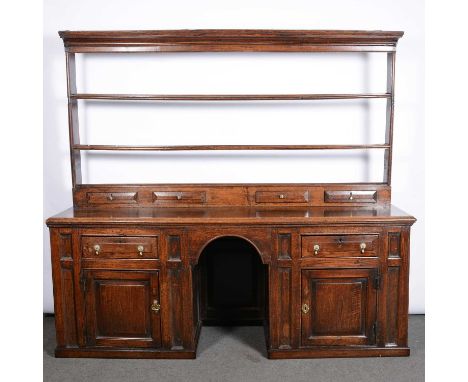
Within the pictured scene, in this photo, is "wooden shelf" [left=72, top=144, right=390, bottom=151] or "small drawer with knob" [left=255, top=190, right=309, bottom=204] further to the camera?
"small drawer with knob" [left=255, top=190, right=309, bottom=204]

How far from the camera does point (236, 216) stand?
231cm

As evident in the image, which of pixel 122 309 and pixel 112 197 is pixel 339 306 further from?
pixel 112 197

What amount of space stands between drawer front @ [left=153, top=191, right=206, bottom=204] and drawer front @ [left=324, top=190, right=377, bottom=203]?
74 centimetres

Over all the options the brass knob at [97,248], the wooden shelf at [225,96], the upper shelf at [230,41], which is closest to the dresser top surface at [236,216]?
the brass knob at [97,248]

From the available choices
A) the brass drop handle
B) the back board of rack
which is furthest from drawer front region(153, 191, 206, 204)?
the brass drop handle

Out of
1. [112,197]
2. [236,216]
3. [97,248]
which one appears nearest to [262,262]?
[236,216]

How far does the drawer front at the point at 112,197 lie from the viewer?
8.54ft

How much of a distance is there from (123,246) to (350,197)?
132cm

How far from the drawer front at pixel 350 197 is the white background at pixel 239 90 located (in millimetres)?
188

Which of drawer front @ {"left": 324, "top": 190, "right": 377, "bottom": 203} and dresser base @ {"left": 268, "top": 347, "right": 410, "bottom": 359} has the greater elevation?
drawer front @ {"left": 324, "top": 190, "right": 377, "bottom": 203}

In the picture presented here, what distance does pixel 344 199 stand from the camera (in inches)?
102

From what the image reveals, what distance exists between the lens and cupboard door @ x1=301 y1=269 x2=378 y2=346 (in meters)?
2.29

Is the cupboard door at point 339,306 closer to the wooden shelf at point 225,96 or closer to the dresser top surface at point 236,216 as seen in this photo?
the dresser top surface at point 236,216

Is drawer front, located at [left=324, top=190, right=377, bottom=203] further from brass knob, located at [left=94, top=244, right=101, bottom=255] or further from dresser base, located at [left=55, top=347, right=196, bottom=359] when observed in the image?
brass knob, located at [left=94, top=244, right=101, bottom=255]
